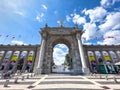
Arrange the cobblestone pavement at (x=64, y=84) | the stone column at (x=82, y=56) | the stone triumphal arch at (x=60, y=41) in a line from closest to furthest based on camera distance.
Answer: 1. the cobblestone pavement at (x=64, y=84)
2. the stone column at (x=82, y=56)
3. the stone triumphal arch at (x=60, y=41)

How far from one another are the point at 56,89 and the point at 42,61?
77.1ft

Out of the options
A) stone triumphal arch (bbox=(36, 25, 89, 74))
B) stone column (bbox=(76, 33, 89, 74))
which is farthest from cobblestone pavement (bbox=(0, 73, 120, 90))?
stone triumphal arch (bbox=(36, 25, 89, 74))

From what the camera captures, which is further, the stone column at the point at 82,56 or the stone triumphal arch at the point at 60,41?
the stone triumphal arch at the point at 60,41

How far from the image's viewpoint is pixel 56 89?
38.6ft

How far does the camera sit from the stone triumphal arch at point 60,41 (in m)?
35.5

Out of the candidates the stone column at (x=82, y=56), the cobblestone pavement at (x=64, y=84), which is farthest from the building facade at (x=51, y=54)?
the cobblestone pavement at (x=64, y=84)

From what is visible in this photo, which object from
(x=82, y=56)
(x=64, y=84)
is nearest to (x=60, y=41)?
(x=82, y=56)

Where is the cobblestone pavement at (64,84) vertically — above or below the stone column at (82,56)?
below

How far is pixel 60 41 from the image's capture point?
42250mm

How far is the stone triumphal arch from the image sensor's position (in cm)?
3547

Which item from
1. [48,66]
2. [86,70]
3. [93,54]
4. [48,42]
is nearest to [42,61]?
[48,66]

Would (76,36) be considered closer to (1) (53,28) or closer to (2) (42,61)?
(1) (53,28)

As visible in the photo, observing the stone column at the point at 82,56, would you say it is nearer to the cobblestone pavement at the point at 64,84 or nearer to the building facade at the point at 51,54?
the building facade at the point at 51,54

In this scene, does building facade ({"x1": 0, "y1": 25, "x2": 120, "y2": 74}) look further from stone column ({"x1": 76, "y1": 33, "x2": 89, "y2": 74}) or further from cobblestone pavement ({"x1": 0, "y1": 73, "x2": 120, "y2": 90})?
cobblestone pavement ({"x1": 0, "y1": 73, "x2": 120, "y2": 90})
